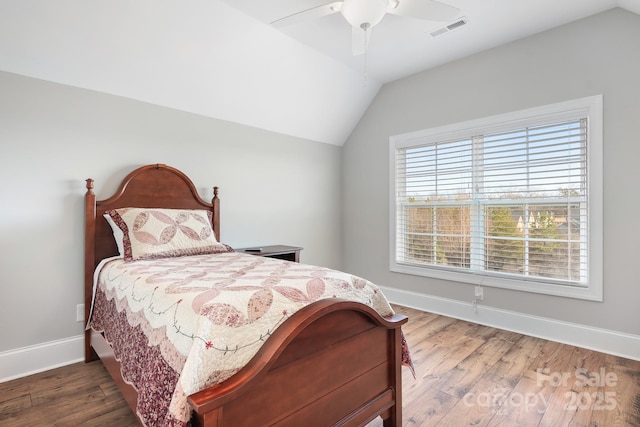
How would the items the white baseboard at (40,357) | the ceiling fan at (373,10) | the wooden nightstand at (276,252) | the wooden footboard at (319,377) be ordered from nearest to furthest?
the wooden footboard at (319,377)
the ceiling fan at (373,10)
the white baseboard at (40,357)
the wooden nightstand at (276,252)

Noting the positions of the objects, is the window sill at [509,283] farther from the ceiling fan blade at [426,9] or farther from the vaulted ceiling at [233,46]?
the ceiling fan blade at [426,9]

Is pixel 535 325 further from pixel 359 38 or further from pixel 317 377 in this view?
pixel 359 38

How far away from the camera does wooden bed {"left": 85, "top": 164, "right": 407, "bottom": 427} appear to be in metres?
1.06

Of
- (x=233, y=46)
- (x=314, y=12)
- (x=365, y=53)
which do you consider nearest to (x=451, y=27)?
(x=365, y=53)

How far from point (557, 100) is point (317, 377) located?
115 inches

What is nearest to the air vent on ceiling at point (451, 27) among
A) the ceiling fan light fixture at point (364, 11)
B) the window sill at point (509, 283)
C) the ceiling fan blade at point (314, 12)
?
the ceiling fan light fixture at point (364, 11)

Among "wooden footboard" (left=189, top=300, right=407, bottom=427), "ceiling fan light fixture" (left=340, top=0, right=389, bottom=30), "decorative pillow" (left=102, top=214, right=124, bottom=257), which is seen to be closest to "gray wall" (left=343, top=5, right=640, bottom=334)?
"ceiling fan light fixture" (left=340, top=0, right=389, bottom=30)

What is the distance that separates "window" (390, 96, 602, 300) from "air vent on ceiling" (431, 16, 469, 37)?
2.94 feet

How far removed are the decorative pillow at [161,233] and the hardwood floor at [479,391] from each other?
0.88 m

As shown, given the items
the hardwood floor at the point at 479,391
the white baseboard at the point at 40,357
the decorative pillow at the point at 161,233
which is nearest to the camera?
the hardwood floor at the point at 479,391

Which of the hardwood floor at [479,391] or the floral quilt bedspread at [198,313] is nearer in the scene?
the floral quilt bedspread at [198,313]

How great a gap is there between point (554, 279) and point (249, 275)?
103 inches

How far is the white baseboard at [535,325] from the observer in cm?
243

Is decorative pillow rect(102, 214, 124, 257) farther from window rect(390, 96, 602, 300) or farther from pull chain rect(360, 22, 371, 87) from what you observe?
window rect(390, 96, 602, 300)
